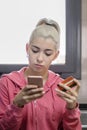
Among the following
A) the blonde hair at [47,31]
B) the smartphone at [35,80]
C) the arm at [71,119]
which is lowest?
the arm at [71,119]

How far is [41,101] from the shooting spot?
982 millimetres

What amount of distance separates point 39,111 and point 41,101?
0.04 meters

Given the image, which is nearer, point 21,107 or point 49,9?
point 21,107

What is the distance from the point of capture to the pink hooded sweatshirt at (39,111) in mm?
930

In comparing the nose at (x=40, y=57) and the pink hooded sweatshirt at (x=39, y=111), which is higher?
the nose at (x=40, y=57)

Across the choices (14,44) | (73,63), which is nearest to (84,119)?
(73,63)

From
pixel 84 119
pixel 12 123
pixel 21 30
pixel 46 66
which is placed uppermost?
pixel 21 30

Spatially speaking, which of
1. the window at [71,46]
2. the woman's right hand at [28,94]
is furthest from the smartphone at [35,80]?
the window at [71,46]

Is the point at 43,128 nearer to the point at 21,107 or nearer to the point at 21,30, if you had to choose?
the point at 21,107

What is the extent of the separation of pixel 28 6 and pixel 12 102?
2.04 feet

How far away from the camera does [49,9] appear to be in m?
1.37

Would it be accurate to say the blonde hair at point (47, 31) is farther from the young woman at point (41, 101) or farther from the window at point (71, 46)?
the window at point (71, 46)

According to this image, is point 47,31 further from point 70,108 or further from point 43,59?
point 70,108

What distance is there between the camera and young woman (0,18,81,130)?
0.90m
